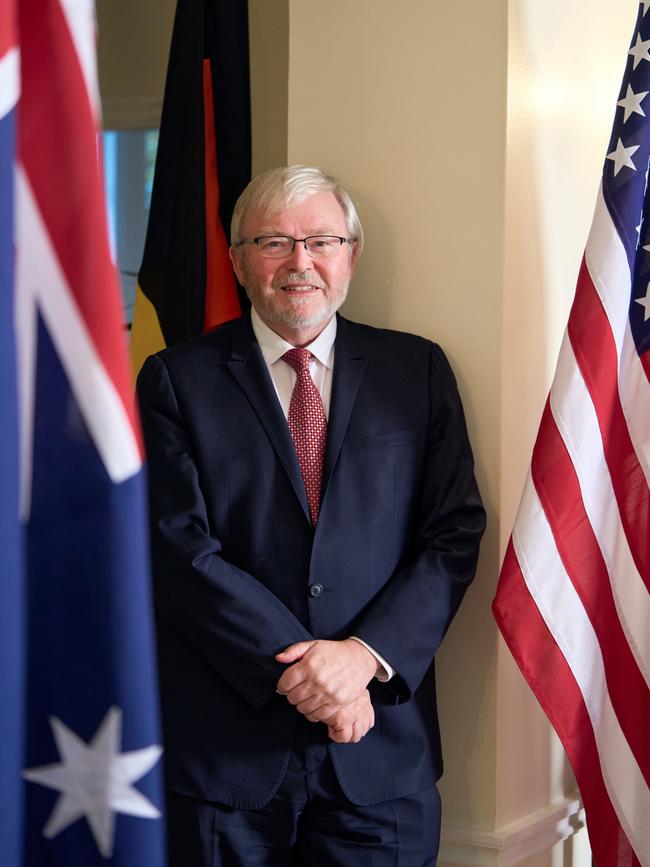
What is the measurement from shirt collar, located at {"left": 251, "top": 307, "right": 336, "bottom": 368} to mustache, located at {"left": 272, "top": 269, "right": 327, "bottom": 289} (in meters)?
0.09

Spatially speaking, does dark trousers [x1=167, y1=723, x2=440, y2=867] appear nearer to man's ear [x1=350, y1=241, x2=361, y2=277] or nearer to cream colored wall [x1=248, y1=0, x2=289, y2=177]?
man's ear [x1=350, y1=241, x2=361, y2=277]

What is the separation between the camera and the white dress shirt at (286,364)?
2391mm

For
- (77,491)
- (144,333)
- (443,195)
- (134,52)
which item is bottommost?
(144,333)

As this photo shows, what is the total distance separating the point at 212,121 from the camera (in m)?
3.03

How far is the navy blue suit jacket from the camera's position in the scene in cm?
218

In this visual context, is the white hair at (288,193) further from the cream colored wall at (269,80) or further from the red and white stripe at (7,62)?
the red and white stripe at (7,62)

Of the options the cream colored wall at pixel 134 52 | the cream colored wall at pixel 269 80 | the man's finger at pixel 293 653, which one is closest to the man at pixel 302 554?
the man's finger at pixel 293 653

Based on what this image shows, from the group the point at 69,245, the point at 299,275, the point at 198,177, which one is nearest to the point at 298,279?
the point at 299,275

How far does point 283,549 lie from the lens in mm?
2271

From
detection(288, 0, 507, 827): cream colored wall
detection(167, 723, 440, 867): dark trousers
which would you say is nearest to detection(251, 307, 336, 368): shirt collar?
detection(288, 0, 507, 827): cream colored wall

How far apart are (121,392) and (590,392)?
5.14 feet

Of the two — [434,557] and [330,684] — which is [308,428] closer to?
[434,557]

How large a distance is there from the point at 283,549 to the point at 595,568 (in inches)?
24.5

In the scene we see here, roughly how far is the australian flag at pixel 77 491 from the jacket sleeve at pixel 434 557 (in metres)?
1.28
